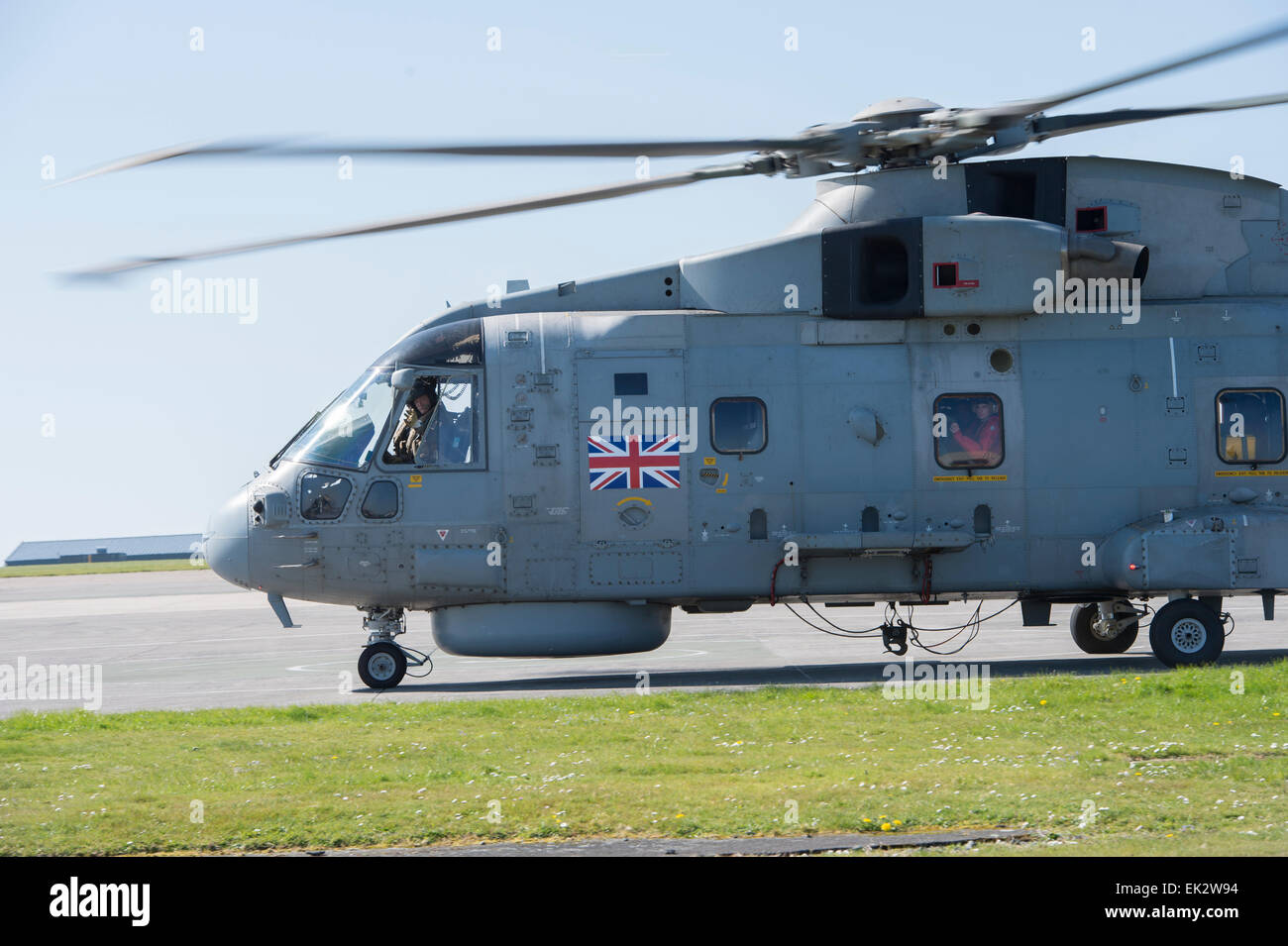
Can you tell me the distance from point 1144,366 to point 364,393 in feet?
30.1

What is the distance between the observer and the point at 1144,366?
15820 mm

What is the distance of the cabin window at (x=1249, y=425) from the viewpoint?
1580cm

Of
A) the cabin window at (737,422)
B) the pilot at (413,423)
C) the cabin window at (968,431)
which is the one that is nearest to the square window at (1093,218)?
the cabin window at (968,431)

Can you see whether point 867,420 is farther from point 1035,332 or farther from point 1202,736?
point 1202,736

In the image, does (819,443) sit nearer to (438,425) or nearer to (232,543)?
(438,425)

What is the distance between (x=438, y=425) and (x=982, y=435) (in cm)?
636

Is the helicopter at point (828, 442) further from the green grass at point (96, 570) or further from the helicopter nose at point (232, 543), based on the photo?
the green grass at point (96, 570)

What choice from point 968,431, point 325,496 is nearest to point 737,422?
point 968,431

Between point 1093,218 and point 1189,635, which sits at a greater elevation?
point 1093,218

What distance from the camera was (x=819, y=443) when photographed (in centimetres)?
1570

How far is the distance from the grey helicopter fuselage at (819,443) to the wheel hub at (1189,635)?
0.36 metres

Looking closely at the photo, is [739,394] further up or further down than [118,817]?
further up
